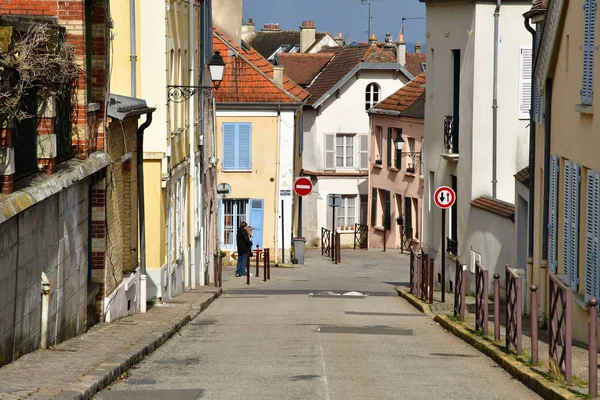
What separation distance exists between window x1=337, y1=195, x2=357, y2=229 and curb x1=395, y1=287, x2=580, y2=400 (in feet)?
119

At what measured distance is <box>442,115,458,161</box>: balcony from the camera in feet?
92.3

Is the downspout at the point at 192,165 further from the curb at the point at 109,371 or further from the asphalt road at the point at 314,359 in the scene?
the curb at the point at 109,371

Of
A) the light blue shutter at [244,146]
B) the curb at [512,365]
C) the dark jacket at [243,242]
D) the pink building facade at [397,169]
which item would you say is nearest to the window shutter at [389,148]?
the pink building facade at [397,169]

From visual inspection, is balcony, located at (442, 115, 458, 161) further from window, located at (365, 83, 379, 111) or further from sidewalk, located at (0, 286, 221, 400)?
window, located at (365, 83, 379, 111)

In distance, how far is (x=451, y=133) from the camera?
2828 centimetres

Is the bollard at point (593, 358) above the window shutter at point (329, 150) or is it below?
below

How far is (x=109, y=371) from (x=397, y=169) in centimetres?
3976

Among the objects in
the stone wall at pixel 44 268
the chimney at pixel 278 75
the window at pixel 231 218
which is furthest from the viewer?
the chimney at pixel 278 75

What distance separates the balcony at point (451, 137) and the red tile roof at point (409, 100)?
58.5ft

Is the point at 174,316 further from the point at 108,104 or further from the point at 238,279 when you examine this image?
the point at 238,279

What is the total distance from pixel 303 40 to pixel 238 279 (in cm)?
4780

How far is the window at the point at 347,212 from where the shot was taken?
181 feet

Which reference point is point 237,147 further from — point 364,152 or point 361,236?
point 364,152

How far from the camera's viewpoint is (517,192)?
21000mm
